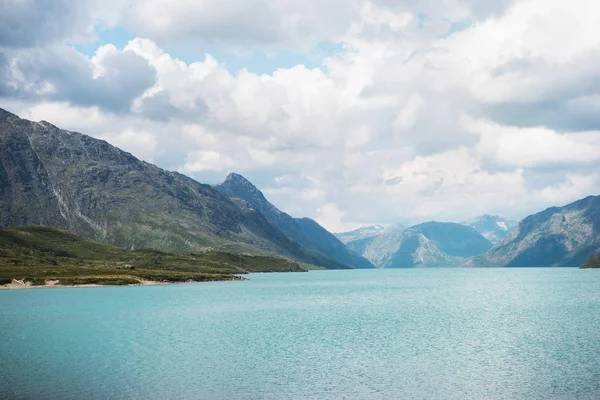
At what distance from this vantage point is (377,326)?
9431 cm

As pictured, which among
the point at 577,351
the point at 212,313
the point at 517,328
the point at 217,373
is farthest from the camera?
the point at 212,313

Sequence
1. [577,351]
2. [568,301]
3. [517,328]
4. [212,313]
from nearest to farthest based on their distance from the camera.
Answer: [577,351]
[517,328]
[212,313]
[568,301]

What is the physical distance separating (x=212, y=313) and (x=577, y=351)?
78.1m

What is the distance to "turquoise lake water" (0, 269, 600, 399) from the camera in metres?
49.9

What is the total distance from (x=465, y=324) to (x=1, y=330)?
7983 cm

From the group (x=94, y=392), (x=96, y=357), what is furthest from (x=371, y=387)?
(x=96, y=357)

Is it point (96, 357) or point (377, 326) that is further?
point (377, 326)

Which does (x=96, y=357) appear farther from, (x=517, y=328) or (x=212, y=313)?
(x=517, y=328)

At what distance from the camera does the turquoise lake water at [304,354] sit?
4994cm

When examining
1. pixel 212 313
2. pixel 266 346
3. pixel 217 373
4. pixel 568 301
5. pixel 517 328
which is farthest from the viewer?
pixel 568 301

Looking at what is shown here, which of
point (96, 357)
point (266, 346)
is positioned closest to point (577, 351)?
point (266, 346)

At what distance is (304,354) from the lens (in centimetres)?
6850

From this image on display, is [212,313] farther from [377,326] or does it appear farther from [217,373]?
[217,373]

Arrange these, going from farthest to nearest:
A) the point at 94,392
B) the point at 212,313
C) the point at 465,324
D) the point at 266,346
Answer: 1. the point at 212,313
2. the point at 465,324
3. the point at 266,346
4. the point at 94,392
